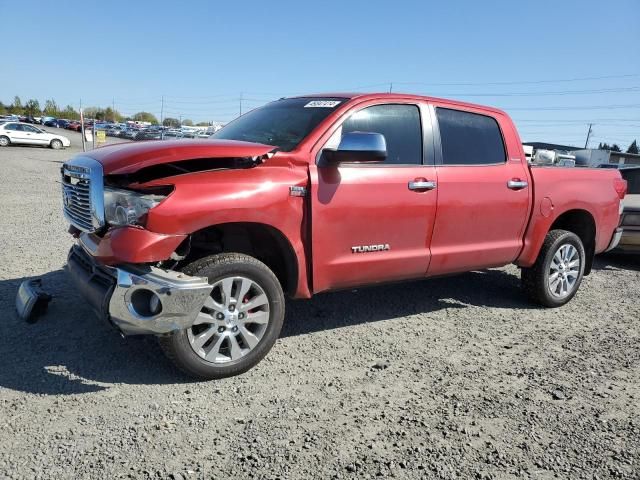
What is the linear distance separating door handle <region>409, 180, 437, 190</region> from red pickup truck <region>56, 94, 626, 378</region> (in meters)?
0.01

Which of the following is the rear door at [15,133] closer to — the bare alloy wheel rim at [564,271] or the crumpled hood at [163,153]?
the crumpled hood at [163,153]

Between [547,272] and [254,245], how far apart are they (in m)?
3.16

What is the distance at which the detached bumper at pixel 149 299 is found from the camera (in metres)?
2.97

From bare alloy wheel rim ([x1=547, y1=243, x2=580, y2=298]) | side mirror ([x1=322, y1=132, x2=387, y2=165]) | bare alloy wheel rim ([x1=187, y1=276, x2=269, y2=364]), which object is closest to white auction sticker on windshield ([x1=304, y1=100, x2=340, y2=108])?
side mirror ([x1=322, y1=132, x2=387, y2=165])

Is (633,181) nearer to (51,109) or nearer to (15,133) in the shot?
(15,133)

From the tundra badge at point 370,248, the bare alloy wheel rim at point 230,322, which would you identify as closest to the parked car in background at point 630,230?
the tundra badge at point 370,248

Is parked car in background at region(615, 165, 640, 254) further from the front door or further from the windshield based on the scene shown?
the windshield

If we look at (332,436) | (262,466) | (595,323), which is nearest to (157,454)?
(262,466)

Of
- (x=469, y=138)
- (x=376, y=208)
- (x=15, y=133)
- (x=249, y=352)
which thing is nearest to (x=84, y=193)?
(x=249, y=352)

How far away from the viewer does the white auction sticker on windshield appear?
13.3 ft

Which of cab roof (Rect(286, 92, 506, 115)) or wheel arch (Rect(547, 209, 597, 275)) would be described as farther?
wheel arch (Rect(547, 209, 597, 275))

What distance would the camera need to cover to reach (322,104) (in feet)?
13.6

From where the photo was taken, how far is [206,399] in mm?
3150

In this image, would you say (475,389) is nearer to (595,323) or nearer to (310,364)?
(310,364)
